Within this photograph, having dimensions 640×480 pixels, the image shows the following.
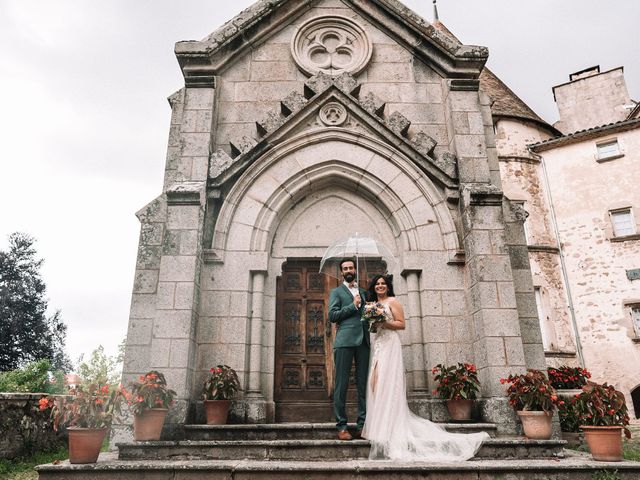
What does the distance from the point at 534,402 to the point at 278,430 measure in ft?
11.6

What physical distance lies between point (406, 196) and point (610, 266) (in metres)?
16.5

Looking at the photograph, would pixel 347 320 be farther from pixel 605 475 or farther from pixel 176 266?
pixel 605 475

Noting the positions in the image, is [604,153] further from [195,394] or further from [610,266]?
[195,394]

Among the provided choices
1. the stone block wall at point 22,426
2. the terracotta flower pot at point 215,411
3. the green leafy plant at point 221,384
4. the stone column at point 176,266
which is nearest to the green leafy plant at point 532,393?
the green leafy plant at point 221,384

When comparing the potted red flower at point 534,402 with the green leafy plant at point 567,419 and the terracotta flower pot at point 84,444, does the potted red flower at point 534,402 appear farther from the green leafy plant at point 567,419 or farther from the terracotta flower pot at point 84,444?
the terracotta flower pot at point 84,444

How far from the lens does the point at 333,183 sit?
29.6 ft

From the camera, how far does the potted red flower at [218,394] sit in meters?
6.83

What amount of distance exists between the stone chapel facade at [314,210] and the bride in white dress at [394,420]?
1422 millimetres

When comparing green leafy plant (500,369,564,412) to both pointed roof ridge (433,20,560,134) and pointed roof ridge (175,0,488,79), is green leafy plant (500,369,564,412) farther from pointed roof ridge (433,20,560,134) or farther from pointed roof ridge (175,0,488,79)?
pointed roof ridge (433,20,560,134)

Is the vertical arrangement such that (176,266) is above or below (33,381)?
above

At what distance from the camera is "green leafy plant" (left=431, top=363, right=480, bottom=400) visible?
6977 mm

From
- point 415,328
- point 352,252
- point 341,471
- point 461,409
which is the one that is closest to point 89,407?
point 341,471

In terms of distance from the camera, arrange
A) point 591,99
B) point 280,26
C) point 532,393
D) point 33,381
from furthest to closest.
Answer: point 591,99 < point 33,381 < point 280,26 < point 532,393

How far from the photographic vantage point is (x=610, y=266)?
20.5 m
